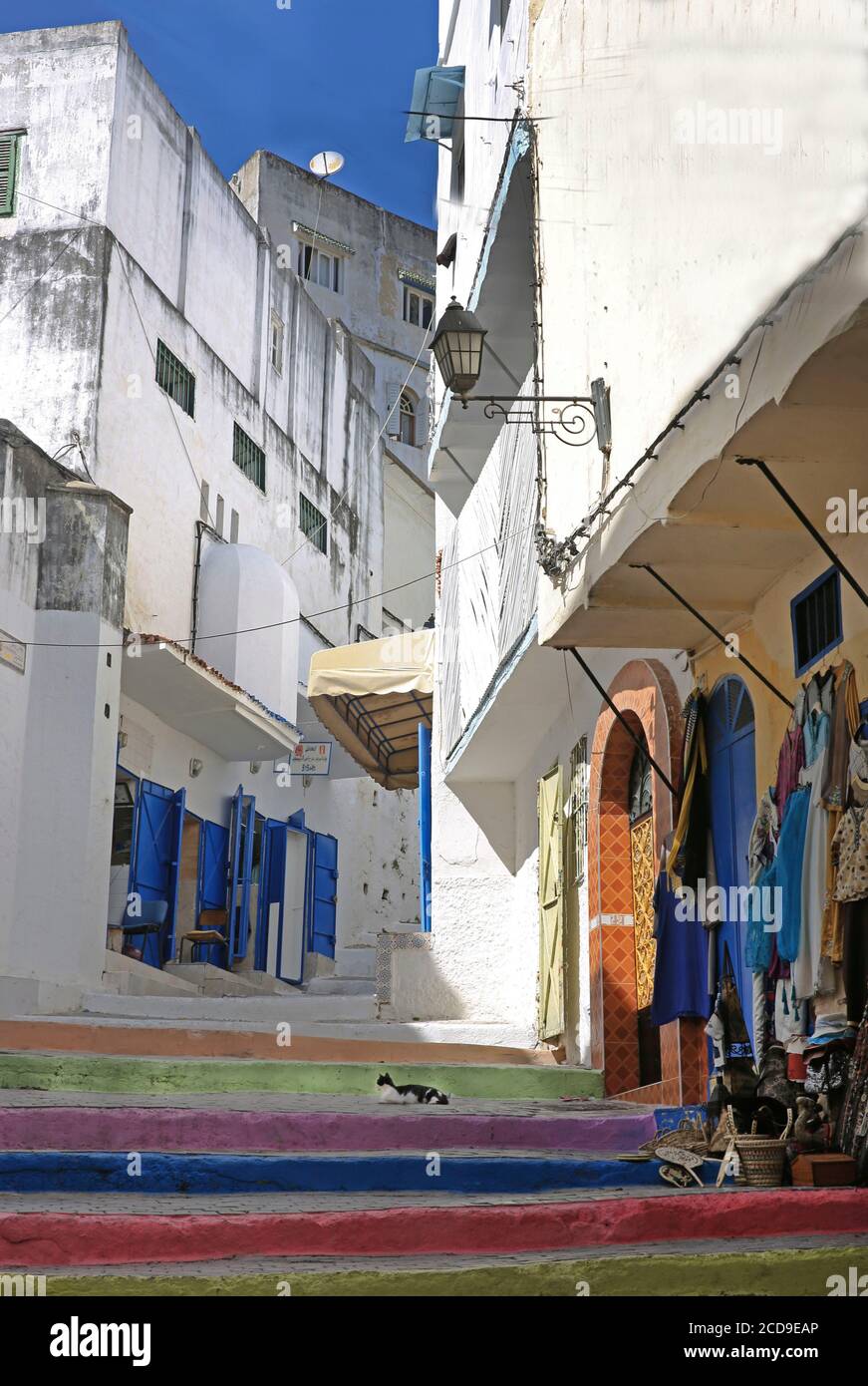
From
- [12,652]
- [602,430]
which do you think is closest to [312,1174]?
[602,430]

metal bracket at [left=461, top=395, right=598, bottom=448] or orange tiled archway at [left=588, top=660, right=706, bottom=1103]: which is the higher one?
metal bracket at [left=461, top=395, right=598, bottom=448]

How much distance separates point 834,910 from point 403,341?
32.3 metres

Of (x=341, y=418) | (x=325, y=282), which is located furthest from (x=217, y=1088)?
(x=325, y=282)

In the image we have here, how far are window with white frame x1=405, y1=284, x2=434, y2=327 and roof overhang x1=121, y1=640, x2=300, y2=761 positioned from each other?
1820 centimetres

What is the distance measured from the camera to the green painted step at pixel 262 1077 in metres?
9.06

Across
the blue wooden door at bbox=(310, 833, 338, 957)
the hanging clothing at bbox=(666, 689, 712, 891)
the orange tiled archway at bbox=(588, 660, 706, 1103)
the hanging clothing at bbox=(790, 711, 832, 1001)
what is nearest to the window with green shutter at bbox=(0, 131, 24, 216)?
the blue wooden door at bbox=(310, 833, 338, 957)

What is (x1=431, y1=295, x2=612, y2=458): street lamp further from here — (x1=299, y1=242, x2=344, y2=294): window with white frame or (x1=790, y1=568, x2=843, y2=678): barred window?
(x1=299, y1=242, x2=344, y2=294): window with white frame

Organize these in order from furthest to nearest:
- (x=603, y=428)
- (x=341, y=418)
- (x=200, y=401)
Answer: (x=341, y=418)
(x=200, y=401)
(x=603, y=428)

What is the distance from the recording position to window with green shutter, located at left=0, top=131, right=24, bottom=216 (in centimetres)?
2088

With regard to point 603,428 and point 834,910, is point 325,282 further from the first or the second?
point 834,910

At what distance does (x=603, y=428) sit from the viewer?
328 inches

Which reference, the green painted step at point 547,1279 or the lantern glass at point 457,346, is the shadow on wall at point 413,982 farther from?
the green painted step at point 547,1279

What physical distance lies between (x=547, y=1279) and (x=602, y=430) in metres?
4.74

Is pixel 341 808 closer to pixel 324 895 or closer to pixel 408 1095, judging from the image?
pixel 324 895
